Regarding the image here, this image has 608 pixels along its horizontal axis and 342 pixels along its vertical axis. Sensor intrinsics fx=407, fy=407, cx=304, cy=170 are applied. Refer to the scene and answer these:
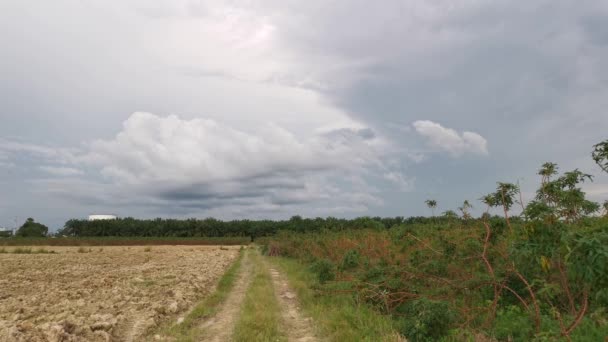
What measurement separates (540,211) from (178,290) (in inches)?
354

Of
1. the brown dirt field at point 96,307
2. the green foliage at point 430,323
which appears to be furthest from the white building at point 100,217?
the green foliage at point 430,323

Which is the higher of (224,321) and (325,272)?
(325,272)

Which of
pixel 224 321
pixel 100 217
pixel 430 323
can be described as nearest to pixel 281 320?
pixel 224 321

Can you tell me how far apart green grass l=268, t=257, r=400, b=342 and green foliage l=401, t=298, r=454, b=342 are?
0.92 ft

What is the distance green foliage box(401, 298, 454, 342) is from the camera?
18.9 ft

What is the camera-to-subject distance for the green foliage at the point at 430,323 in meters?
5.77

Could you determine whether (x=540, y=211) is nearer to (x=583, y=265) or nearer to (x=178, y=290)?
(x=583, y=265)

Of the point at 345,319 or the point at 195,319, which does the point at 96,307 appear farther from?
the point at 345,319

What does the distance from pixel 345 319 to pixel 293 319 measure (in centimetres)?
133

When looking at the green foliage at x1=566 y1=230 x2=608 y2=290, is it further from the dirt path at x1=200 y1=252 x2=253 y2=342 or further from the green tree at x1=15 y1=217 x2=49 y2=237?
the green tree at x1=15 y1=217 x2=49 y2=237

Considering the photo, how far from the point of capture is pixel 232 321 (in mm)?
8062

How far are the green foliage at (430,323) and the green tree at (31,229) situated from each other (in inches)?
3389

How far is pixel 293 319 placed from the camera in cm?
814

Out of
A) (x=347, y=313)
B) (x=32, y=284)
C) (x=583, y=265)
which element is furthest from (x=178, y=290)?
(x=583, y=265)
